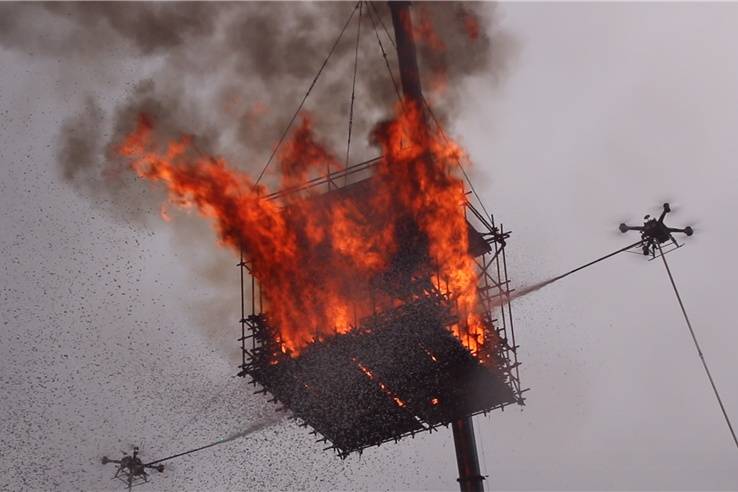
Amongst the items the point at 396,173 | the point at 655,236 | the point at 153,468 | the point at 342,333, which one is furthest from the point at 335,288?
the point at 153,468

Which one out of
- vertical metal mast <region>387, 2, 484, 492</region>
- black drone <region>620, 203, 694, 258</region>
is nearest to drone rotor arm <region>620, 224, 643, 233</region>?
black drone <region>620, 203, 694, 258</region>

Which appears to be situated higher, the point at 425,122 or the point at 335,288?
the point at 425,122

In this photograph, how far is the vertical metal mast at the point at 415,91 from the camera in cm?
4138

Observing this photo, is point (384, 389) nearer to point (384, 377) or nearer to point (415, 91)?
point (384, 377)

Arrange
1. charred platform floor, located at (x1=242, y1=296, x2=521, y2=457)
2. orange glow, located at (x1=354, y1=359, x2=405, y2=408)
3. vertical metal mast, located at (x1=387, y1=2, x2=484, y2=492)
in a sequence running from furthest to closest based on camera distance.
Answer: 1. vertical metal mast, located at (x1=387, y1=2, x2=484, y2=492)
2. orange glow, located at (x1=354, y1=359, x2=405, y2=408)
3. charred platform floor, located at (x1=242, y1=296, x2=521, y2=457)

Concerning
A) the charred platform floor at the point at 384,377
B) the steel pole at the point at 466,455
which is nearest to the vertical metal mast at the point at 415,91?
the steel pole at the point at 466,455

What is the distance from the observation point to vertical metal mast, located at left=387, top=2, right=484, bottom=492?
41375 millimetres

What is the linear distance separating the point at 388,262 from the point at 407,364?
13.0 ft

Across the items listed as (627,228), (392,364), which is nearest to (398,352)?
(392,364)

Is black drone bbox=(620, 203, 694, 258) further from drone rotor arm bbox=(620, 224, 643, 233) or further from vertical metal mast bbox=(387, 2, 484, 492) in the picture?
vertical metal mast bbox=(387, 2, 484, 492)

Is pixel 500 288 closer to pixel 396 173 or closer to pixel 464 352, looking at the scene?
pixel 464 352

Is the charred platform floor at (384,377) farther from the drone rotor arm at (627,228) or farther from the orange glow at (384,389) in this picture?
the drone rotor arm at (627,228)

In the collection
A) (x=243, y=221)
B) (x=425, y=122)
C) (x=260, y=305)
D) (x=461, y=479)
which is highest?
(x=425, y=122)

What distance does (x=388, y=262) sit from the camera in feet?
123
